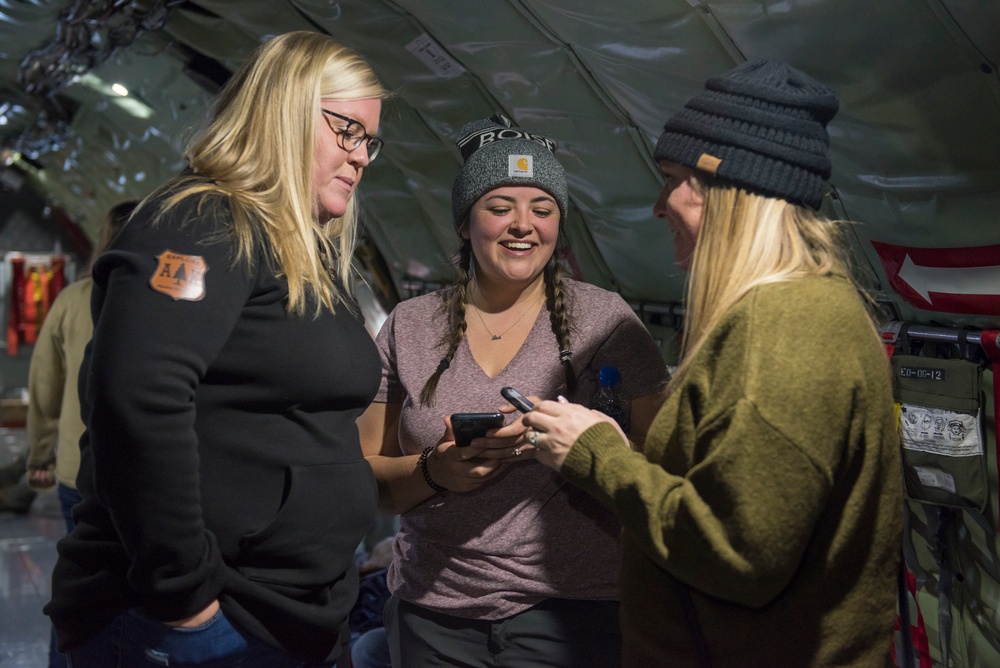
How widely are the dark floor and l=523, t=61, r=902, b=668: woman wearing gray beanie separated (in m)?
3.77

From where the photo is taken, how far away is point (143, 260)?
1.32m

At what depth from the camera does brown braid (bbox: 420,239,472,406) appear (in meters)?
2.00

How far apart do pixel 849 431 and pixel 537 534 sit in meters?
0.78

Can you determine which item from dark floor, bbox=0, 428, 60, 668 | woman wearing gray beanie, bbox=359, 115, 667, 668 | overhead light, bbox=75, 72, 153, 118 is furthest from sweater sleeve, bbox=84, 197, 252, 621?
overhead light, bbox=75, 72, 153, 118

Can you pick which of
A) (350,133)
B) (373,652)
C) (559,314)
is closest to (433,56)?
(559,314)

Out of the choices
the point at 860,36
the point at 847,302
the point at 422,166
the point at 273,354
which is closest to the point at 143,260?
the point at 273,354

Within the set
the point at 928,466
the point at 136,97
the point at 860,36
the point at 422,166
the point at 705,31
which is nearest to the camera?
the point at 860,36

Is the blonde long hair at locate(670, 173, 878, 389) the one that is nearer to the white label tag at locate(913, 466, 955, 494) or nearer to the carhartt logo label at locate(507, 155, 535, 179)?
the carhartt logo label at locate(507, 155, 535, 179)

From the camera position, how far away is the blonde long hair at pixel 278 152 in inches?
57.7

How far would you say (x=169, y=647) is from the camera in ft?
4.66

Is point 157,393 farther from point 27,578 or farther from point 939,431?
point 27,578

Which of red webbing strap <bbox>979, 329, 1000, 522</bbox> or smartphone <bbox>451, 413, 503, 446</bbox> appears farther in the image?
red webbing strap <bbox>979, 329, 1000, 522</bbox>

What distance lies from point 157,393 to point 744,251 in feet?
2.78

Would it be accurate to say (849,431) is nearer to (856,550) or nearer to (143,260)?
(856,550)
